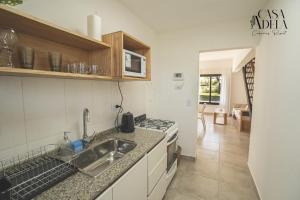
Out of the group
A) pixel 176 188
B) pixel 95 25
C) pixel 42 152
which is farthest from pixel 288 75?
pixel 42 152

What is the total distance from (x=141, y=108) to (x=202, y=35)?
5.45ft

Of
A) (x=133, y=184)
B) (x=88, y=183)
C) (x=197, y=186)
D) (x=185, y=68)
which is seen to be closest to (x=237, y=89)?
(x=185, y=68)

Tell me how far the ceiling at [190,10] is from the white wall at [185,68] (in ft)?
0.68

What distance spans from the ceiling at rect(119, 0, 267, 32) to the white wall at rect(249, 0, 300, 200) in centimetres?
37

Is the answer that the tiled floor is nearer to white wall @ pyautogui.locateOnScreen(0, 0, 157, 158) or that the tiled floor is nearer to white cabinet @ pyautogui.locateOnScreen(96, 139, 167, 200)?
white cabinet @ pyautogui.locateOnScreen(96, 139, 167, 200)

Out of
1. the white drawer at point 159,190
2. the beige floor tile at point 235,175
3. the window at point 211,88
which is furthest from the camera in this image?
the window at point 211,88

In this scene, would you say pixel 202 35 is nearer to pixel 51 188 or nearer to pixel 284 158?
pixel 284 158

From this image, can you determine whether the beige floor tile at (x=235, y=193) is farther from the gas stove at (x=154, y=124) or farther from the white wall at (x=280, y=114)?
the gas stove at (x=154, y=124)

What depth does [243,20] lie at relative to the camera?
7.59 ft

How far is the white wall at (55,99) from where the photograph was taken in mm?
969

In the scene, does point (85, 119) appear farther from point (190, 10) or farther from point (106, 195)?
point (190, 10)

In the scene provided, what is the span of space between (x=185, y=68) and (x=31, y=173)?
8.36 feet

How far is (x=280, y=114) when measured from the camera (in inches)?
53.7

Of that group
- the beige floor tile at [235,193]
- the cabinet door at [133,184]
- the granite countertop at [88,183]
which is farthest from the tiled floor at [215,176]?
the granite countertop at [88,183]
